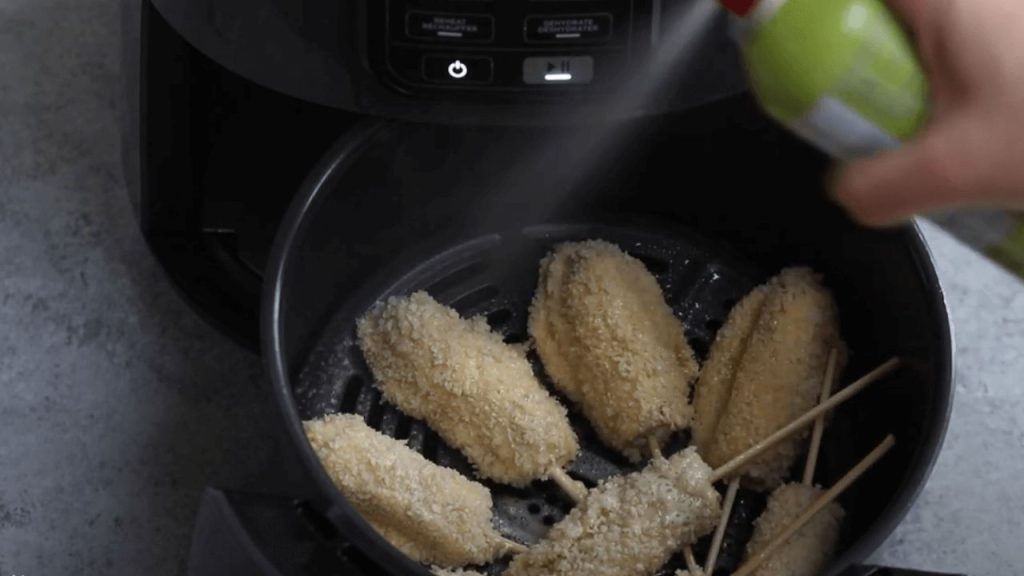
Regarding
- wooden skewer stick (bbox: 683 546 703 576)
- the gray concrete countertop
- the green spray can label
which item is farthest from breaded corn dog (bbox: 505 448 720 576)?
the green spray can label

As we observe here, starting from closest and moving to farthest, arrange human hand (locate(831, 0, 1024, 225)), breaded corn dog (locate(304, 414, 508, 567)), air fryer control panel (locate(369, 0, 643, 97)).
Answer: human hand (locate(831, 0, 1024, 225)) → air fryer control panel (locate(369, 0, 643, 97)) → breaded corn dog (locate(304, 414, 508, 567))

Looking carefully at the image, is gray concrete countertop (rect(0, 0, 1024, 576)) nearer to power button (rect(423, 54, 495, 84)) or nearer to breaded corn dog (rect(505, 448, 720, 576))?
breaded corn dog (rect(505, 448, 720, 576))

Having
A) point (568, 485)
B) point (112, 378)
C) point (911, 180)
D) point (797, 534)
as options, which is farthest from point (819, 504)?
point (112, 378)

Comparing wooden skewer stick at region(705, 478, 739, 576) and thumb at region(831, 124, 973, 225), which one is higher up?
thumb at region(831, 124, 973, 225)

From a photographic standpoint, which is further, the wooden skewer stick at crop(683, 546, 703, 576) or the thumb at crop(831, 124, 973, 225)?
the wooden skewer stick at crop(683, 546, 703, 576)

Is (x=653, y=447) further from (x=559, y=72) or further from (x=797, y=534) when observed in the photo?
(x=559, y=72)

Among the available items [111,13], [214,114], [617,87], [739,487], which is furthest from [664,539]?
[111,13]

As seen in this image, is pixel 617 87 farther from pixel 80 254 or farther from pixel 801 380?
pixel 80 254
